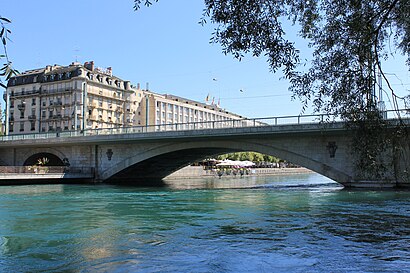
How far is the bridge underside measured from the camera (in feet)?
152

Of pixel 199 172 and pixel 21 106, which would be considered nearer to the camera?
pixel 199 172

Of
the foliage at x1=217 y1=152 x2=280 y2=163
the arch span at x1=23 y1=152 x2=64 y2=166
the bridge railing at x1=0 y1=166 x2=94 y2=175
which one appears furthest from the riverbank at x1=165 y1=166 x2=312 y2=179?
the arch span at x1=23 y1=152 x2=64 y2=166

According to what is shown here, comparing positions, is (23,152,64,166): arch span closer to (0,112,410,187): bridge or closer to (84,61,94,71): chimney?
(0,112,410,187): bridge

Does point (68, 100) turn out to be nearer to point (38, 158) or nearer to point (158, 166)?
point (38, 158)

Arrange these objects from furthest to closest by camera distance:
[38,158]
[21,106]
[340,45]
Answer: [21,106] → [38,158] → [340,45]

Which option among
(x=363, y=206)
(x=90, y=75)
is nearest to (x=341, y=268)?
(x=363, y=206)

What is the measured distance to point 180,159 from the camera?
50812 millimetres

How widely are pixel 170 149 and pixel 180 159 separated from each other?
335 inches

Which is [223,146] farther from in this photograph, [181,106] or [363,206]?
[181,106]

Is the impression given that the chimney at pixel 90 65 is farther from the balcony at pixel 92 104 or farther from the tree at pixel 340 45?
the tree at pixel 340 45

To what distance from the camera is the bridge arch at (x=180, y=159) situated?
34.9 metres

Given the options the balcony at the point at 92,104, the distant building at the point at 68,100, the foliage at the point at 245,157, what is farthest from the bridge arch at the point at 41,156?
the foliage at the point at 245,157

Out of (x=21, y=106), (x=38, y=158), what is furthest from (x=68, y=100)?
(x=38, y=158)

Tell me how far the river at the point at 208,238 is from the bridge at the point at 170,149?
10.2m
